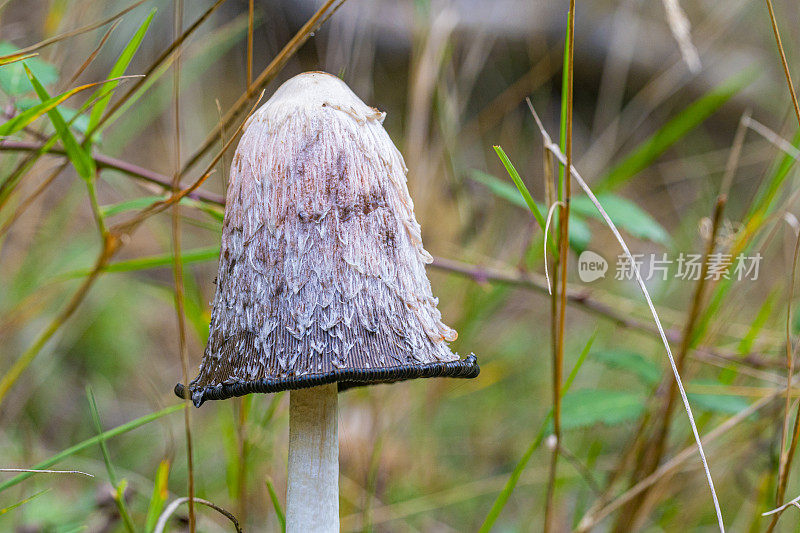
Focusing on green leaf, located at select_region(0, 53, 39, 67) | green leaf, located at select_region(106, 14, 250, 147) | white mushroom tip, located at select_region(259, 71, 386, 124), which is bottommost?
white mushroom tip, located at select_region(259, 71, 386, 124)

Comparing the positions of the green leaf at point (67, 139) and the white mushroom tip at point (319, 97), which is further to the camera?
the green leaf at point (67, 139)

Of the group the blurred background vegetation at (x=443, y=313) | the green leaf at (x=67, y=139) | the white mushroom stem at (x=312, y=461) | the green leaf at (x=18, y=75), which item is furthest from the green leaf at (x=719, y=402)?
the green leaf at (x=18, y=75)

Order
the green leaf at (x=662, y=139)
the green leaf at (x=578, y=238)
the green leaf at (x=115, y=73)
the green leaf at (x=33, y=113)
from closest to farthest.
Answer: the green leaf at (x=33, y=113), the green leaf at (x=115, y=73), the green leaf at (x=578, y=238), the green leaf at (x=662, y=139)

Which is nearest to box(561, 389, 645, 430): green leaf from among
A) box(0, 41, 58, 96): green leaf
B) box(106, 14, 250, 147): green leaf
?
box(0, 41, 58, 96): green leaf

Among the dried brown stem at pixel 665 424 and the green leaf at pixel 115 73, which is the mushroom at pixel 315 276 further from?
the dried brown stem at pixel 665 424

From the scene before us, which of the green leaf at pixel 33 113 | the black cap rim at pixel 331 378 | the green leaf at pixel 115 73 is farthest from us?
the green leaf at pixel 115 73

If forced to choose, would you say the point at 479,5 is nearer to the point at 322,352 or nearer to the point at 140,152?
the point at 140,152

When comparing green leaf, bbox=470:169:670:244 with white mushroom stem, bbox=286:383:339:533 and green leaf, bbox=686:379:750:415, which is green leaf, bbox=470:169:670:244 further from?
white mushroom stem, bbox=286:383:339:533

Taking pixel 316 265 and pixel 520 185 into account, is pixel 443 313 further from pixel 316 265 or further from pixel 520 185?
pixel 316 265
